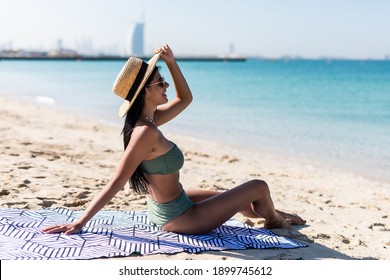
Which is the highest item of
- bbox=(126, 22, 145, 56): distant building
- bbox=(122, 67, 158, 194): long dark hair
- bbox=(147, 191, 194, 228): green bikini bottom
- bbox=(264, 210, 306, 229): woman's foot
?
bbox=(122, 67, 158, 194): long dark hair

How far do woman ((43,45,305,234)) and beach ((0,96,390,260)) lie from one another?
1.20 ft

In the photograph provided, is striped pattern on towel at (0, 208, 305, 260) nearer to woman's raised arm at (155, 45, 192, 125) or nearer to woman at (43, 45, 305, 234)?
woman at (43, 45, 305, 234)

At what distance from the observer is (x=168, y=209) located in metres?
3.78

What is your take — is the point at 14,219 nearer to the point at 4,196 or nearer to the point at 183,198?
the point at 4,196

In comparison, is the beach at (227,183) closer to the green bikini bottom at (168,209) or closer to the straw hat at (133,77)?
the green bikini bottom at (168,209)

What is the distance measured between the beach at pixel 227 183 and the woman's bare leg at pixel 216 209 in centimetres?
32

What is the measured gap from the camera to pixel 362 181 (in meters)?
7.59

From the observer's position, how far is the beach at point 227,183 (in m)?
4.16

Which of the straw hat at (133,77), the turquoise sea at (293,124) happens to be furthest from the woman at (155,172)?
the turquoise sea at (293,124)

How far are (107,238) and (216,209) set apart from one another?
82cm

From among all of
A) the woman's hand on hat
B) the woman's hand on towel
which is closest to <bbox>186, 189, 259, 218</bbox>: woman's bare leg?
the woman's hand on towel

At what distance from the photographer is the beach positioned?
416 centimetres

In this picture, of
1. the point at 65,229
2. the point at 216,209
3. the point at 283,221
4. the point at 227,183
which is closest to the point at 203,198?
the point at 216,209
